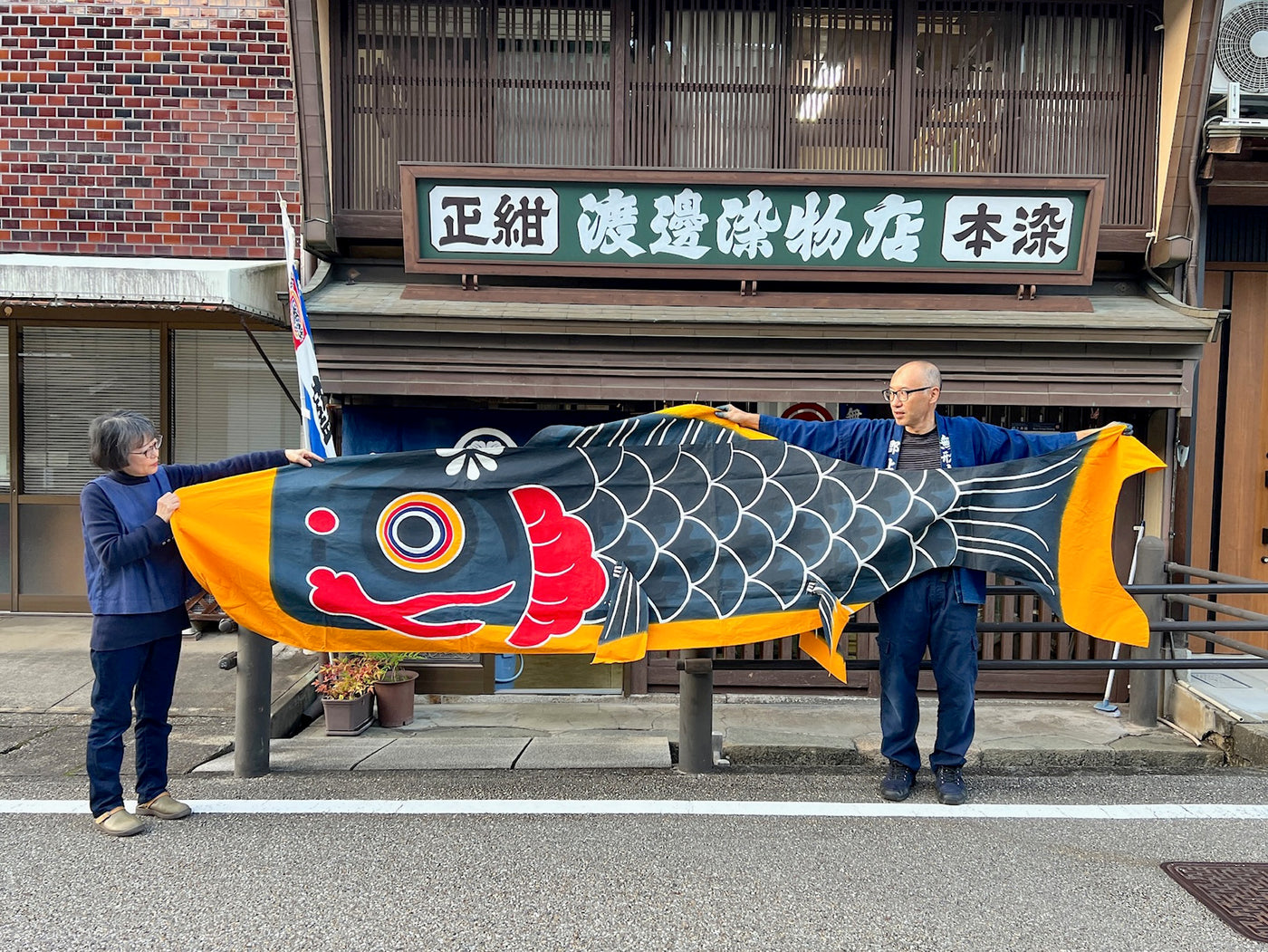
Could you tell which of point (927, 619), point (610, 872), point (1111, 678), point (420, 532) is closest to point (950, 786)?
point (927, 619)

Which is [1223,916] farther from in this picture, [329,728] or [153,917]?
[329,728]

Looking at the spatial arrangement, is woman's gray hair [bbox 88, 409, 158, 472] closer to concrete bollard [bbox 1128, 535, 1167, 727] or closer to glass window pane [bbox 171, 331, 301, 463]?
glass window pane [bbox 171, 331, 301, 463]

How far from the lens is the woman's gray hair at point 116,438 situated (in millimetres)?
3916

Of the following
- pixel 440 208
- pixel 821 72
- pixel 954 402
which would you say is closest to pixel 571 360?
pixel 440 208

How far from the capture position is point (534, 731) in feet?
20.1

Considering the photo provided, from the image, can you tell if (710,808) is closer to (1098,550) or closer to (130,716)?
(1098,550)

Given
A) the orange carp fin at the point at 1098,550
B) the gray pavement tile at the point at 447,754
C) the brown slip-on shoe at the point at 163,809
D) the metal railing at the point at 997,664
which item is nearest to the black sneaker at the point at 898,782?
the metal railing at the point at 997,664

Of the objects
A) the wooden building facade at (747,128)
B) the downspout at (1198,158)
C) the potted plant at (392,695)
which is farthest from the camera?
the wooden building facade at (747,128)

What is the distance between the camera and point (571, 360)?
625 cm

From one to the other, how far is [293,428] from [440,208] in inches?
114

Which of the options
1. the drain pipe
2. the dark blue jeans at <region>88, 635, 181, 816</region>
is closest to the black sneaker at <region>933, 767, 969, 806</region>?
the drain pipe

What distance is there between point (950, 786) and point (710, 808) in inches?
48.1

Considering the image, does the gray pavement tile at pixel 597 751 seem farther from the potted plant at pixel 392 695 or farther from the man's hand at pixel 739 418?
the man's hand at pixel 739 418

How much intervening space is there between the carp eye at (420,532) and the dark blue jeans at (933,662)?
233cm
